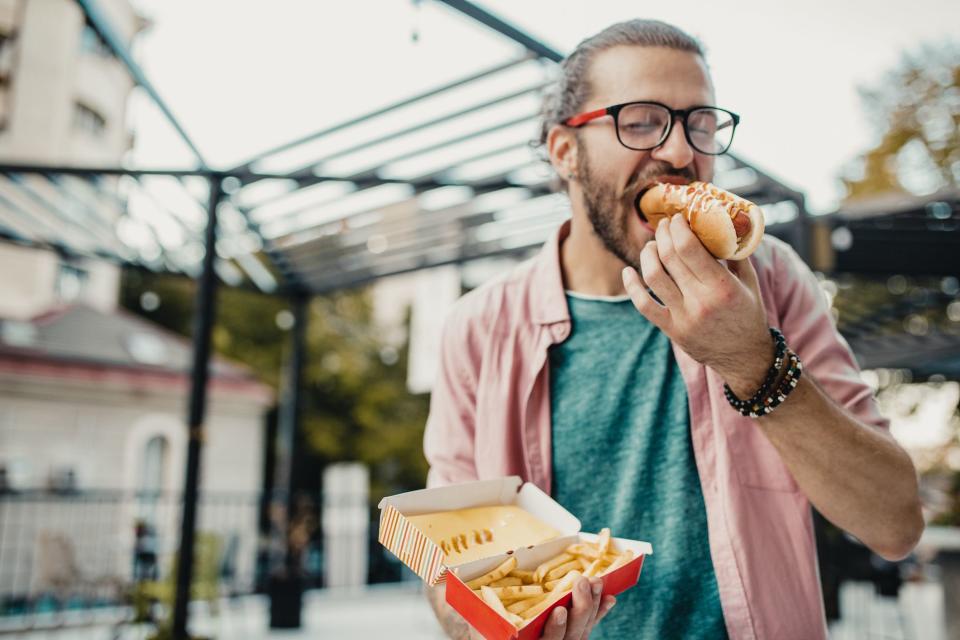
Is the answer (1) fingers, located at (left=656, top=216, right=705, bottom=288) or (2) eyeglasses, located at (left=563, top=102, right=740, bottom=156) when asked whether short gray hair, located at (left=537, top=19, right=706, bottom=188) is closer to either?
(2) eyeglasses, located at (left=563, top=102, right=740, bottom=156)

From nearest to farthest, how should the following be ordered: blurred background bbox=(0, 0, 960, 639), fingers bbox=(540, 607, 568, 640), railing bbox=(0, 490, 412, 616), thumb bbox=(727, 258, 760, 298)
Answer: fingers bbox=(540, 607, 568, 640) → thumb bbox=(727, 258, 760, 298) → blurred background bbox=(0, 0, 960, 639) → railing bbox=(0, 490, 412, 616)

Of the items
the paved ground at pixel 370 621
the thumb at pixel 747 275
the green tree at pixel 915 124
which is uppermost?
the green tree at pixel 915 124

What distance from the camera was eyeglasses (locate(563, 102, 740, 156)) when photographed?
152cm

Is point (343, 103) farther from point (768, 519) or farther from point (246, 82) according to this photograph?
point (768, 519)

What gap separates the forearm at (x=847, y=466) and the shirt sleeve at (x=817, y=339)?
0.35ft

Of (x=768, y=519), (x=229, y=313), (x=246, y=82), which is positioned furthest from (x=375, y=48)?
(x=229, y=313)

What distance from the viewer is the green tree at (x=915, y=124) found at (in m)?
12.0

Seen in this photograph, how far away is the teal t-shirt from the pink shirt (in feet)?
0.12

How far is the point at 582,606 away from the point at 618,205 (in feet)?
2.93

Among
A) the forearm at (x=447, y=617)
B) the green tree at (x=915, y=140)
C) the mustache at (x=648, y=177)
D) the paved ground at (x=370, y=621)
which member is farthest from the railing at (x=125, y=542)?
the green tree at (x=915, y=140)

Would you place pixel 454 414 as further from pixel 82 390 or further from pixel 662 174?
pixel 82 390

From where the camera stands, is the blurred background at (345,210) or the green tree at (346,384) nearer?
the blurred background at (345,210)

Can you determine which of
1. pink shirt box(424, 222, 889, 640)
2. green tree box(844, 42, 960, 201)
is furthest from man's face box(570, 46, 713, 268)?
green tree box(844, 42, 960, 201)

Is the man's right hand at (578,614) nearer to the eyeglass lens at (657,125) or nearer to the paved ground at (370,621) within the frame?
the eyeglass lens at (657,125)
